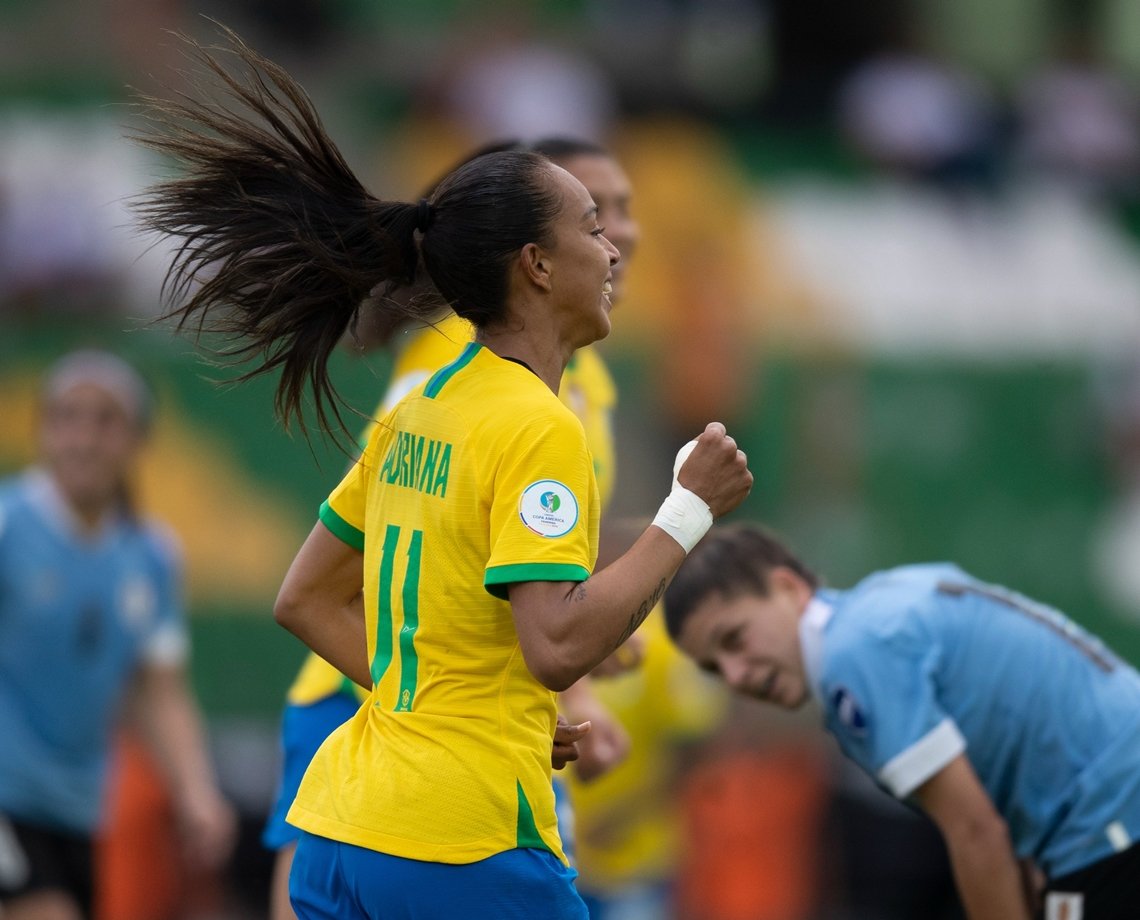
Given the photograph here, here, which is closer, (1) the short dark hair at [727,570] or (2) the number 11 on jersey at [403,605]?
(2) the number 11 on jersey at [403,605]

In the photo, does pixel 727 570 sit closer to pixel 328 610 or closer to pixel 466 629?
pixel 328 610

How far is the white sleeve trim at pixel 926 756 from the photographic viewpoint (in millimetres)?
4000

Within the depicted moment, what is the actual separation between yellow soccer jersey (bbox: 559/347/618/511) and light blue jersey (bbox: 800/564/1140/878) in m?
0.83

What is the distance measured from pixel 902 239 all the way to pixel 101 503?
329 inches

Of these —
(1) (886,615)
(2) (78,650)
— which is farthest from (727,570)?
(2) (78,650)

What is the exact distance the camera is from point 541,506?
9.80ft

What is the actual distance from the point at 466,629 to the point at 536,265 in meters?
0.67

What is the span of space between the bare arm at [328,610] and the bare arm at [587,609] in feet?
2.29

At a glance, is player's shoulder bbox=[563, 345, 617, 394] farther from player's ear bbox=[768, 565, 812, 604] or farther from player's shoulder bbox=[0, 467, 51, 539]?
player's shoulder bbox=[0, 467, 51, 539]

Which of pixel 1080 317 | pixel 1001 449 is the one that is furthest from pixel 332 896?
pixel 1080 317

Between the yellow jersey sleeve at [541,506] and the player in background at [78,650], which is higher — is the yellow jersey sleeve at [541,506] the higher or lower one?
the higher one

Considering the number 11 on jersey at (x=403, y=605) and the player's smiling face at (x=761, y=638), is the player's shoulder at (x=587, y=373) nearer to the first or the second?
the player's smiling face at (x=761, y=638)

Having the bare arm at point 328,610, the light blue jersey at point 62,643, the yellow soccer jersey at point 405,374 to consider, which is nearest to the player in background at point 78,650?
the light blue jersey at point 62,643

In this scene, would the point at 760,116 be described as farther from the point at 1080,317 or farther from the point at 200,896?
the point at 200,896
